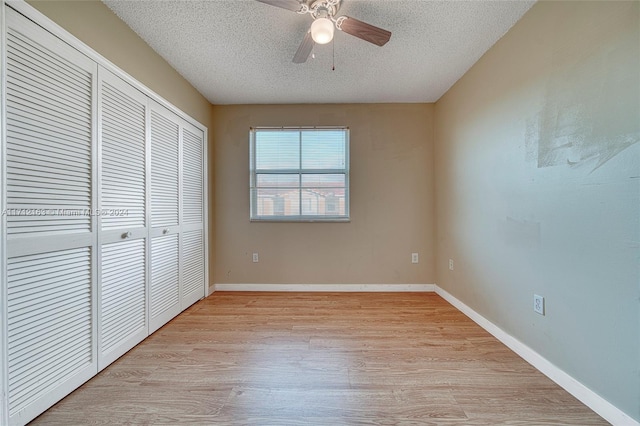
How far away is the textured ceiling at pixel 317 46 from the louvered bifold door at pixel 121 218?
567 mm

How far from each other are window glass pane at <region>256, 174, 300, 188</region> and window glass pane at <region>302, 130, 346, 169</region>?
0.25 m

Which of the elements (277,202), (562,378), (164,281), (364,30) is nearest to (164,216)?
(164,281)

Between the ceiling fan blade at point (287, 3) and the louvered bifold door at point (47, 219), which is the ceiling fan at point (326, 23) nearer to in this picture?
the ceiling fan blade at point (287, 3)

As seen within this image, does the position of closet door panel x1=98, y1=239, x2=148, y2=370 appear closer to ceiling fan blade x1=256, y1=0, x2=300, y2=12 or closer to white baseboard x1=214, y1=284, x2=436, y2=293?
white baseboard x1=214, y1=284, x2=436, y2=293

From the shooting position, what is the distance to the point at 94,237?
1612mm

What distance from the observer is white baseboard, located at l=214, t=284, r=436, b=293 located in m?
3.28

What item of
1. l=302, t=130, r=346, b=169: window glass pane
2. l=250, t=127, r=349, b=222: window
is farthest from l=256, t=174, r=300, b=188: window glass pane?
l=302, t=130, r=346, b=169: window glass pane

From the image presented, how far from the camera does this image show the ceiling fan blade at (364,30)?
5.18ft

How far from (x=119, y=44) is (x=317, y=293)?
9.65ft

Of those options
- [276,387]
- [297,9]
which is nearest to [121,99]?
[297,9]

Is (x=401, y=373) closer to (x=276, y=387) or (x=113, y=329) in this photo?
(x=276, y=387)

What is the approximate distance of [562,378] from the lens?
60.2 inches

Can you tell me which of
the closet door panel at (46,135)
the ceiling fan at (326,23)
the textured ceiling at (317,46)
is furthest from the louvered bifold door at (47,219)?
the ceiling fan at (326,23)

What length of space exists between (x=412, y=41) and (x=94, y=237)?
2.66 m
